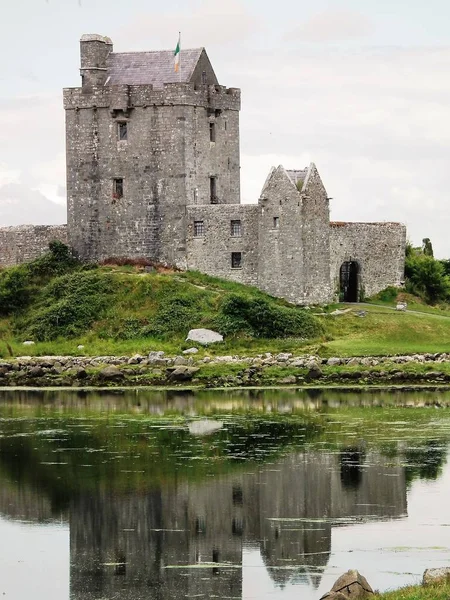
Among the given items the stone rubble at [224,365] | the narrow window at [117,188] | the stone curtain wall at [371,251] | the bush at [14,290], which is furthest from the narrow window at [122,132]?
the stone rubble at [224,365]

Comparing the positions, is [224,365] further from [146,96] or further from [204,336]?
[146,96]

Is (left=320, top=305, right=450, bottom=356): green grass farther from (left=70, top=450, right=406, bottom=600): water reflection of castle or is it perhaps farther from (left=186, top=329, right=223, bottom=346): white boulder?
(left=70, top=450, right=406, bottom=600): water reflection of castle

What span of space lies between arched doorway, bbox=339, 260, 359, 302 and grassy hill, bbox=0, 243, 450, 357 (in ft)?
3.59

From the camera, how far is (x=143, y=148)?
2185 inches

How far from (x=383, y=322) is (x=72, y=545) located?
2890 cm

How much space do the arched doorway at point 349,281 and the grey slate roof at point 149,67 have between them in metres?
9.55

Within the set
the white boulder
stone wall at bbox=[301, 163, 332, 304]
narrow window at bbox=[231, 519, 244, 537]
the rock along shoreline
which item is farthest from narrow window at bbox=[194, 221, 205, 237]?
narrow window at bbox=[231, 519, 244, 537]

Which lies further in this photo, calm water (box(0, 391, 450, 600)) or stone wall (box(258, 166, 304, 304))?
stone wall (box(258, 166, 304, 304))

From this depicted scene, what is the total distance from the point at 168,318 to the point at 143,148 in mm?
7649

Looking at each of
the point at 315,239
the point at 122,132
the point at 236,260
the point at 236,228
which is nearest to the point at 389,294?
the point at 315,239

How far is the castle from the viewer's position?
177ft

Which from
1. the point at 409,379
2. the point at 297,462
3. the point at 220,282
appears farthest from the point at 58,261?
the point at 297,462

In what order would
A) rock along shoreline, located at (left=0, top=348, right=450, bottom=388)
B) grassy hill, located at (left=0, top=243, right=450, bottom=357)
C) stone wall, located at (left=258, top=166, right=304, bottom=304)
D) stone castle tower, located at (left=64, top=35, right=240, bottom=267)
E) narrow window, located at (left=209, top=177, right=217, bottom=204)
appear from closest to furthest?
rock along shoreline, located at (left=0, top=348, right=450, bottom=388)
grassy hill, located at (left=0, top=243, right=450, bottom=357)
stone wall, located at (left=258, top=166, right=304, bottom=304)
stone castle tower, located at (left=64, top=35, right=240, bottom=267)
narrow window, located at (left=209, top=177, right=217, bottom=204)

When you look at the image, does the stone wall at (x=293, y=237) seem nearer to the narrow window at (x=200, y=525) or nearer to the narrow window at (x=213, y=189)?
the narrow window at (x=213, y=189)
